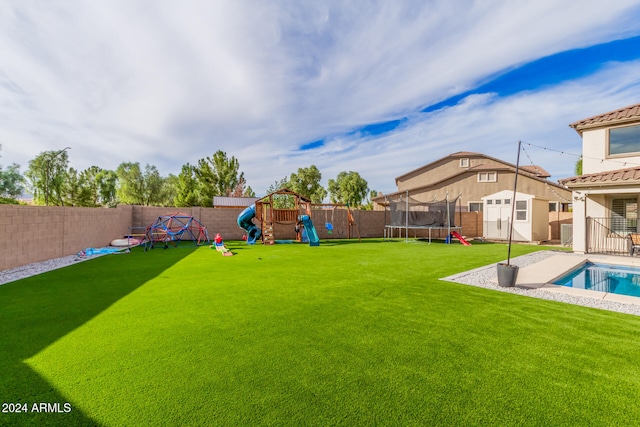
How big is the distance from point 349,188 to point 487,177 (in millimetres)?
22597

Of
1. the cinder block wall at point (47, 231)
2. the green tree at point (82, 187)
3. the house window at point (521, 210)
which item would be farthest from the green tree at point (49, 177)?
the house window at point (521, 210)

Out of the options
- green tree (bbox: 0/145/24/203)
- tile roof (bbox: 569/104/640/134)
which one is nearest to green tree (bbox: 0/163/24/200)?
green tree (bbox: 0/145/24/203)

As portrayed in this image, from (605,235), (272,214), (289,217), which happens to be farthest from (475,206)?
(272,214)

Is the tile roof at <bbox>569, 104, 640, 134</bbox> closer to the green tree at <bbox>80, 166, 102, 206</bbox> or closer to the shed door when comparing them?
the shed door

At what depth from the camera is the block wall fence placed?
266 inches

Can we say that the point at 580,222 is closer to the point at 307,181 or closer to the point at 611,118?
the point at 611,118

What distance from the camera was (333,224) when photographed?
55.6 ft

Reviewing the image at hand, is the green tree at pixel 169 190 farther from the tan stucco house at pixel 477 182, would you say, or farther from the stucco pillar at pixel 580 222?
the stucco pillar at pixel 580 222

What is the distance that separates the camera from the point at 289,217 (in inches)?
574

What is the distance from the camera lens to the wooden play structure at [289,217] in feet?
44.5

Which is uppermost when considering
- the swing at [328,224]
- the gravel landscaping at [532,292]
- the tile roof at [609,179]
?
the tile roof at [609,179]

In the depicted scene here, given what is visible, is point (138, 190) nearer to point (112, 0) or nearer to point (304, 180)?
point (304, 180)

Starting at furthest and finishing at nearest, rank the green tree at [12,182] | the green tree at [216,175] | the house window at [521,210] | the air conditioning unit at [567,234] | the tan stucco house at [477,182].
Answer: the green tree at [12,182] → the green tree at [216,175] → the tan stucco house at [477,182] → the house window at [521,210] → the air conditioning unit at [567,234]

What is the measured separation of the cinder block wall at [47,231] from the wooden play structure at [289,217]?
241 inches
